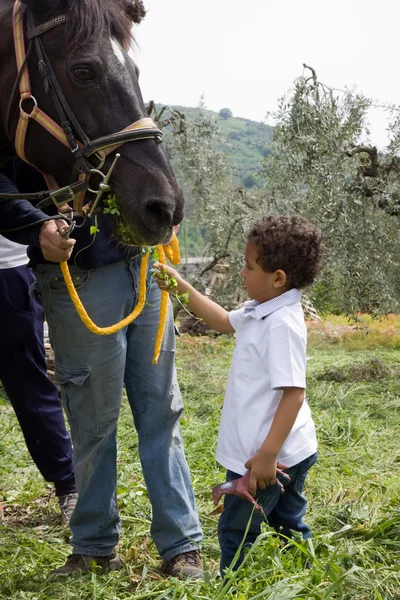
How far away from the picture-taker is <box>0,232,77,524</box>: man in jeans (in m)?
3.51

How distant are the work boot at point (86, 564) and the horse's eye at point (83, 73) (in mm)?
1852

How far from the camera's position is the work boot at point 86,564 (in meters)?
2.83

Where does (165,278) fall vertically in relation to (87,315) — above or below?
above

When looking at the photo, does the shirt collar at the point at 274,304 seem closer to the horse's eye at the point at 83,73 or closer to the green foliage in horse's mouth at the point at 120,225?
the green foliage in horse's mouth at the point at 120,225

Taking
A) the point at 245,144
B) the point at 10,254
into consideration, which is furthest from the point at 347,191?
the point at 245,144

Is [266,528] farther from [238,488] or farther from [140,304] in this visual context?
[140,304]

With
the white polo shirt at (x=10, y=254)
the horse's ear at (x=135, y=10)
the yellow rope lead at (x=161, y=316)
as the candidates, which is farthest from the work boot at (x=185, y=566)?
the horse's ear at (x=135, y=10)

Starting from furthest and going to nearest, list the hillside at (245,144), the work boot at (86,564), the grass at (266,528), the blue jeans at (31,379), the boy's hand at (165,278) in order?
the hillside at (245,144) < the blue jeans at (31,379) < the work boot at (86,564) < the boy's hand at (165,278) < the grass at (266,528)

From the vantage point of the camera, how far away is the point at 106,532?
2.92 metres

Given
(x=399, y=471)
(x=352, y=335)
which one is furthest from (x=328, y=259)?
(x=352, y=335)

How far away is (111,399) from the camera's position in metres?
2.82

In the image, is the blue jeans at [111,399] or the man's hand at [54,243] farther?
the blue jeans at [111,399]

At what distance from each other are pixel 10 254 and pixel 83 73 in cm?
129

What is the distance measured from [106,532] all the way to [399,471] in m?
1.99
